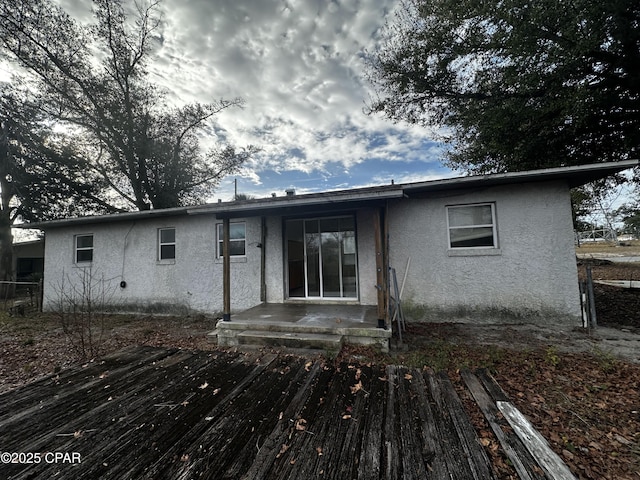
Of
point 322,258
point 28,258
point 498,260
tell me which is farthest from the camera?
point 28,258

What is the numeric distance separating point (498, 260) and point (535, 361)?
8.06 feet

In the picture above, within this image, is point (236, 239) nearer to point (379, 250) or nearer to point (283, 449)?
point (379, 250)

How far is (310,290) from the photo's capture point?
22.7 feet

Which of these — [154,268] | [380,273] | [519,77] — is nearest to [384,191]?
[380,273]

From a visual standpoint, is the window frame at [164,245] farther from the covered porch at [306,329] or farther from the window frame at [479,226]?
the window frame at [479,226]

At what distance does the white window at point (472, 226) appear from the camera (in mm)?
5859

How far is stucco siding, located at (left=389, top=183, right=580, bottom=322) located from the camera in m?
5.43

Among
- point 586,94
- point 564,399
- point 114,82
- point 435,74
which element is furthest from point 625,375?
point 114,82

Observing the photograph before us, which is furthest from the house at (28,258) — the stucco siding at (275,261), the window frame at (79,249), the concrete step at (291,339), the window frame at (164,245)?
the concrete step at (291,339)

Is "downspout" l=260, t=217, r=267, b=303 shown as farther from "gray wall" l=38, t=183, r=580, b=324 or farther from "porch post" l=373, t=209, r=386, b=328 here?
"porch post" l=373, t=209, r=386, b=328

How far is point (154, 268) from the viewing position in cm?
813

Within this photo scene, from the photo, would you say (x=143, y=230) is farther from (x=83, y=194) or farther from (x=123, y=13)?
(x=123, y=13)

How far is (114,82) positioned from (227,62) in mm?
9650

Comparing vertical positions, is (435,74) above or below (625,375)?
above
